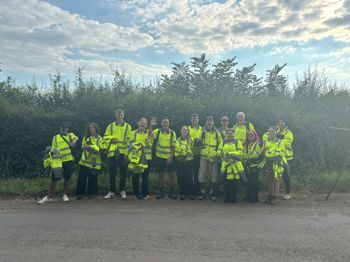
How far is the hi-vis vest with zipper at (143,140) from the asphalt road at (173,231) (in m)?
1.36

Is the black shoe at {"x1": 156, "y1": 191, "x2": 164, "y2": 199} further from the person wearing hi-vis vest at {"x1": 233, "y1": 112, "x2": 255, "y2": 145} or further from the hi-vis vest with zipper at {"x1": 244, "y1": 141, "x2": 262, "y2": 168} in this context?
the person wearing hi-vis vest at {"x1": 233, "y1": 112, "x2": 255, "y2": 145}

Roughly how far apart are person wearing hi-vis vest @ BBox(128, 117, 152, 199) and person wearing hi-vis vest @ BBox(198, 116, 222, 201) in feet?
4.75

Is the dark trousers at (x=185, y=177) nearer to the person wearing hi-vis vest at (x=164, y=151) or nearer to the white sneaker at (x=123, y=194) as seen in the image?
the person wearing hi-vis vest at (x=164, y=151)

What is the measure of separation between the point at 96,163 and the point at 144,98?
381 centimetres

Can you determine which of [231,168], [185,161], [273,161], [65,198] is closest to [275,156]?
[273,161]

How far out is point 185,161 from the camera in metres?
8.80

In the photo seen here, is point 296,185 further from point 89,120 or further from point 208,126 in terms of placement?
point 89,120

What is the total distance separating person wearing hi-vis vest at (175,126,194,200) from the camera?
874cm

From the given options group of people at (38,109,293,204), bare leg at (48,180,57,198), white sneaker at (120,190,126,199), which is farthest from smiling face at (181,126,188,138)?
bare leg at (48,180,57,198)

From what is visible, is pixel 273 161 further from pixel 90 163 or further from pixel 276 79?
pixel 276 79

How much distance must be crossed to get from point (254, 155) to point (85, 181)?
15.1 ft

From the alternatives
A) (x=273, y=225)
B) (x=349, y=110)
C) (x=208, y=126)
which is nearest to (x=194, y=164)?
(x=208, y=126)

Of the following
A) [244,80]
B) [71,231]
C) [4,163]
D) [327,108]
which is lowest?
[71,231]

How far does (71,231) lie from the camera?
5977 millimetres
